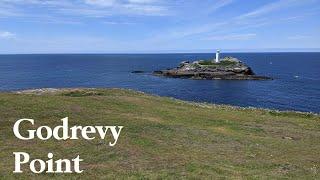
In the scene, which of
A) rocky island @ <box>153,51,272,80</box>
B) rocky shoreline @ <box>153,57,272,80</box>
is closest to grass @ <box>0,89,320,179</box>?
rocky shoreline @ <box>153,57,272,80</box>

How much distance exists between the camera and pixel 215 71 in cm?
18212

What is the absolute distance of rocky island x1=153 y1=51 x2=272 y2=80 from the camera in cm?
17912

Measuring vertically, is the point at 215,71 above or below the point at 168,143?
below

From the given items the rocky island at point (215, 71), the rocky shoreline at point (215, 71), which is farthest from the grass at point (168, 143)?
the rocky island at point (215, 71)

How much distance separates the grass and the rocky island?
424 feet

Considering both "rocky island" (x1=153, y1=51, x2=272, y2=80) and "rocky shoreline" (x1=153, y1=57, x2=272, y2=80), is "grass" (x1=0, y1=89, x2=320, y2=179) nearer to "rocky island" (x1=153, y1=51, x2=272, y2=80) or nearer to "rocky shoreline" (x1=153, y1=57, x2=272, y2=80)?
"rocky shoreline" (x1=153, y1=57, x2=272, y2=80)

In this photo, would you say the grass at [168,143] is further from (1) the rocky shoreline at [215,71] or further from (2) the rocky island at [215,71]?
(2) the rocky island at [215,71]

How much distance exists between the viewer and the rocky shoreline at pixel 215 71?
17900 centimetres

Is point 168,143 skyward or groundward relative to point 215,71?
skyward

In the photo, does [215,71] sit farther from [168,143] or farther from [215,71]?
[168,143]

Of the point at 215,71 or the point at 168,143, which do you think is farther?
the point at 215,71

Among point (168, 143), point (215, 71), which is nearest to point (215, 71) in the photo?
point (215, 71)

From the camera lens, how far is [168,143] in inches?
1324

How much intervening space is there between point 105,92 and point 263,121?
26.5 m
